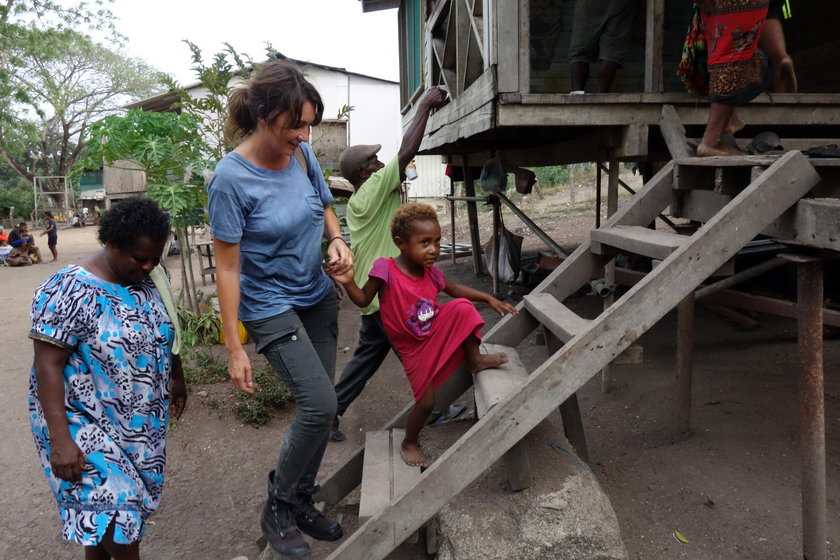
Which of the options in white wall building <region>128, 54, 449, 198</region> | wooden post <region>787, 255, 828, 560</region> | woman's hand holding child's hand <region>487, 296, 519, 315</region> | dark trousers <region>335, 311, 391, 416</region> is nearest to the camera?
wooden post <region>787, 255, 828, 560</region>

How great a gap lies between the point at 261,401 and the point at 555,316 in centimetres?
299

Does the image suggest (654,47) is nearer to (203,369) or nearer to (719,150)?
(719,150)

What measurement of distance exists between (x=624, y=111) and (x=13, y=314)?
30.8ft

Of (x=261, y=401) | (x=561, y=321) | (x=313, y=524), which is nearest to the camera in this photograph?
(x=561, y=321)

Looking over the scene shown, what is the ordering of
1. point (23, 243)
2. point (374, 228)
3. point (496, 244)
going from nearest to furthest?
point (374, 228) < point (496, 244) < point (23, 243)

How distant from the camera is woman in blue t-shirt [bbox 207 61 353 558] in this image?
2.15 meters

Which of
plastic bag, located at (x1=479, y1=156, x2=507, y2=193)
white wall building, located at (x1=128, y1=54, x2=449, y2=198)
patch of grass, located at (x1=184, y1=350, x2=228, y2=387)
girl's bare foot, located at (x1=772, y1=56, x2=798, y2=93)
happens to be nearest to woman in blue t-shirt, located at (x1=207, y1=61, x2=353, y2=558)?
girl's bare foot, located at (x1=772, y1=56, x2=798, y2=93)

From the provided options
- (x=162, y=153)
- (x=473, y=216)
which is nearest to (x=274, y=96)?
(x=162, y=153)

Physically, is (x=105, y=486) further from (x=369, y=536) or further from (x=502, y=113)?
(x=502, y=113)

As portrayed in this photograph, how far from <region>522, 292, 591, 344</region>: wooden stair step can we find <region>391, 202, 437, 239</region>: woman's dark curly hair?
613mm

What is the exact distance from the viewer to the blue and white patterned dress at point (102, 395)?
1.97 metres

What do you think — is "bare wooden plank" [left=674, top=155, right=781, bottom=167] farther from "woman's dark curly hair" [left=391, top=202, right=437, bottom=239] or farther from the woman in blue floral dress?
the woman in blue floral dress

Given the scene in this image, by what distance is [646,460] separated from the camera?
351 centimetres

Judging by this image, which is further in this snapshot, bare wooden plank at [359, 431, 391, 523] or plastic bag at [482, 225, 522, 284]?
plastic bag at [482, 225, 522, 284]
